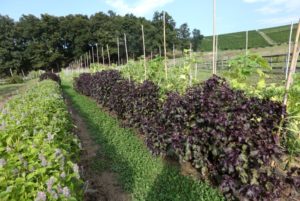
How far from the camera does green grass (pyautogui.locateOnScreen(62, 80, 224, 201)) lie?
148 inches

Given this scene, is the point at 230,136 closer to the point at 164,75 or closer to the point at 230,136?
the point at 230,136

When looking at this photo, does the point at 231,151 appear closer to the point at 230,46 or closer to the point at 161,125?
the point at 161,125

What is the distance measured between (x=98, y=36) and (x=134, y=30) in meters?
7.12

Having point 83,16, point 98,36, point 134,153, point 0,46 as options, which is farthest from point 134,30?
point 134,153

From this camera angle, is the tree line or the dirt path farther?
the tree line

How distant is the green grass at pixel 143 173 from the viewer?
375 cm

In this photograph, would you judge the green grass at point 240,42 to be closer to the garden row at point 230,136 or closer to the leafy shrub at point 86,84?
the leafy shrub at point 86,84

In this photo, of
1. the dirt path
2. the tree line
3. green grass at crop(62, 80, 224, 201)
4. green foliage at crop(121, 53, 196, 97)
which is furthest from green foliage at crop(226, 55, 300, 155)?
the tree line

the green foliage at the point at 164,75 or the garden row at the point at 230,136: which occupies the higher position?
the green foliage at the point at 164,75

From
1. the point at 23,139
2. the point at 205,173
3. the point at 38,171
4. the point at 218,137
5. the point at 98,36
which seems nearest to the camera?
the point at 38,171

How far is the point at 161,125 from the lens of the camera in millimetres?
4652

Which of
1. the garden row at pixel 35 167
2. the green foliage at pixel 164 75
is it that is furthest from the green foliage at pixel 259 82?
the garden row at pixel 35 167

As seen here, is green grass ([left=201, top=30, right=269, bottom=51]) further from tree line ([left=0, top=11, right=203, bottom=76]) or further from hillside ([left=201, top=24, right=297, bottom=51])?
tree line ([left=0, top=11, right=203, bottom=76])

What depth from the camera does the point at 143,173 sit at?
14.8 ft
